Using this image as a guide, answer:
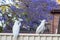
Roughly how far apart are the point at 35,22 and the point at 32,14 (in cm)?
37

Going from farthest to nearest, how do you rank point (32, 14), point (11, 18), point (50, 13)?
point (50, 13) → point (32, 14) → point (11, 18)

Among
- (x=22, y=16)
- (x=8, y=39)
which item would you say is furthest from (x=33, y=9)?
(x=8, y=39)

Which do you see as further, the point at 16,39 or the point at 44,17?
the point at 44,17

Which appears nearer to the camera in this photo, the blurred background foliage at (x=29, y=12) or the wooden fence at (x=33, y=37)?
the wooden fence at (x=33, y=37)

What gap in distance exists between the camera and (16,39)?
6.02 metres

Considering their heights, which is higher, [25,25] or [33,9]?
[33,9]

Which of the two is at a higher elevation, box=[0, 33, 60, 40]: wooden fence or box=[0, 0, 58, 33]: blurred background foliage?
box=[0, 0, 58, 33]: blurred background foliage

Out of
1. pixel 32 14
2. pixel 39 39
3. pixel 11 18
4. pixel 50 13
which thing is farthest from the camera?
pixel 50 13

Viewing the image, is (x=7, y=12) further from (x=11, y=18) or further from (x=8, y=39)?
(x=8, y=39)

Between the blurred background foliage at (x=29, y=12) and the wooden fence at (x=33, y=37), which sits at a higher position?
the blurred background foliage at (x=29, y=12)

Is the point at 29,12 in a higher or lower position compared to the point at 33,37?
higher

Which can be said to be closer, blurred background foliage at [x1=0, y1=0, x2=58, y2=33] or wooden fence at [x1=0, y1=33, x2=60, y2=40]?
wooden fence at [x1=0, y1=33, x2=60, y2=40]

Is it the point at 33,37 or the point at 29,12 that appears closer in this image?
the point at 33,37

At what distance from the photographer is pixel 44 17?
36.9 feet
